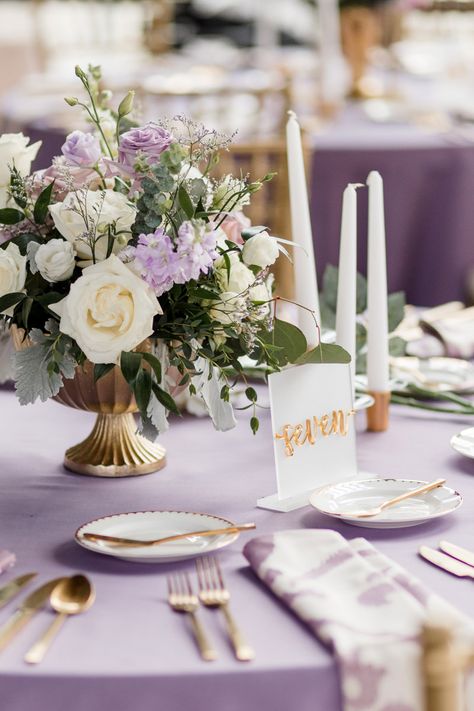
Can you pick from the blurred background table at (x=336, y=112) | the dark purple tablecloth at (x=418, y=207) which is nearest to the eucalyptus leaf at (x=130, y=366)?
the blurred background table at (x=336, y=112)

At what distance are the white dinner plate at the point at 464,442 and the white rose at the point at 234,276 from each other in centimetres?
37

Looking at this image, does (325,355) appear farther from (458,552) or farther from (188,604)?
(188,604)

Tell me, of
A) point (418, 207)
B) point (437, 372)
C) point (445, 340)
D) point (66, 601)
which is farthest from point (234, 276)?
point (418, 207)

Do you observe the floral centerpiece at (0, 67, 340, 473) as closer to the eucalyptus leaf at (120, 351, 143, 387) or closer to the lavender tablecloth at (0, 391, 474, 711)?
the eucalyptus leaf at (120, 351, 143, 387)

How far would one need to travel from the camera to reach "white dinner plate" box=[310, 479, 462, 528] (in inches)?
42.8

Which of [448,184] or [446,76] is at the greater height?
[446,76]

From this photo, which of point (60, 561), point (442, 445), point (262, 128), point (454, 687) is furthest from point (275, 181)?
Answer: point (454, 687)

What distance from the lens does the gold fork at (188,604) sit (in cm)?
83

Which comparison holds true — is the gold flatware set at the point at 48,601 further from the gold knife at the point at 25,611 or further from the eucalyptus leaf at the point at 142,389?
the eucalyptus leaf at the point at 142,389

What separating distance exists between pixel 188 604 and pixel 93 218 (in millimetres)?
390

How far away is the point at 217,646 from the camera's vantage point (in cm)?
85

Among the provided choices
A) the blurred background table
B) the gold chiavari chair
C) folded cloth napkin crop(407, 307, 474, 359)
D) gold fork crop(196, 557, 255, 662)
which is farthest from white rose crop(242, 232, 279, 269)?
the blurred background table

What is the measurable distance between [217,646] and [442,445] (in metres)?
0.61

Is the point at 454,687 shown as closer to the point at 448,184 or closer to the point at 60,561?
the point at 60,561
